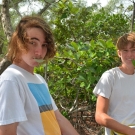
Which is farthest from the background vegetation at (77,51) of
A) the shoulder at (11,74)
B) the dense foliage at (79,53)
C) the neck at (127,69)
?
the shoulder at (11,74)

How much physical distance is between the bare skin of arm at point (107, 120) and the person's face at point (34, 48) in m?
0.79

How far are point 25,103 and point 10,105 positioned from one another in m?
0.08

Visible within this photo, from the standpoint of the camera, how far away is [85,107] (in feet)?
10.6

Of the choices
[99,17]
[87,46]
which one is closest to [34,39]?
[87,46]

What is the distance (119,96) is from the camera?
6.59ft

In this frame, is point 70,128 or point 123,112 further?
point 123,112

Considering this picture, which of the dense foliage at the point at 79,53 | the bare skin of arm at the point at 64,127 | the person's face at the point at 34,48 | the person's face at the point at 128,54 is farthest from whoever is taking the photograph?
the dense foliage at the point at 79,53

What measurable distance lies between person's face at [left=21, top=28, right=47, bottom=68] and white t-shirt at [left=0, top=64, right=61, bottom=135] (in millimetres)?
53

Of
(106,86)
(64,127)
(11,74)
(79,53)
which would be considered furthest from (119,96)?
(11,74)

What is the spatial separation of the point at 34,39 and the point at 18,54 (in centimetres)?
10

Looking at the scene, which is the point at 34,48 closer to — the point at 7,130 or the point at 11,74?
the point at 11,74

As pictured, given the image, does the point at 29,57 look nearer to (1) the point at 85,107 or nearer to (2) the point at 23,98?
(2) the point at 23,98

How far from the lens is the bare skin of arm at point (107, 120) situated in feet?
6.25

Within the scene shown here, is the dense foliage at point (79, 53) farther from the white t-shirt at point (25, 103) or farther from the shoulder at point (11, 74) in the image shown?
the shoulder at point (11, 74)
